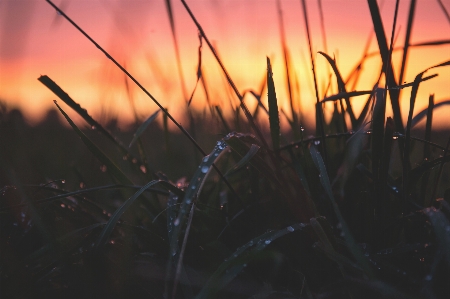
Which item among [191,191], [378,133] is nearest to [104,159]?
[191,191]

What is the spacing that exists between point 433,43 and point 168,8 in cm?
60

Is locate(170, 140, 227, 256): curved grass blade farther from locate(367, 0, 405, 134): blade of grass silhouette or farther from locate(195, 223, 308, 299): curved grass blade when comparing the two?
locate(367, 0, 405, 134): blade of grass silhouette

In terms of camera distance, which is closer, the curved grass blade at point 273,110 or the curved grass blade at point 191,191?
the curved grass blade at point 191,191

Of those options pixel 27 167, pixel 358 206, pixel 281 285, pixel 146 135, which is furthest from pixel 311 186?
pixel 146 135

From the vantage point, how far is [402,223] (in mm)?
852

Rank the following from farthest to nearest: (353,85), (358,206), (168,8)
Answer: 1. (353,85)
2. (168,8)
3. (358,206)

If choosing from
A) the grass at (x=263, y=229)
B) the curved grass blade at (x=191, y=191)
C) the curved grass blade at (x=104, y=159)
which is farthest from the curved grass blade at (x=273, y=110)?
the curved grass blade at (x=104, y=159)

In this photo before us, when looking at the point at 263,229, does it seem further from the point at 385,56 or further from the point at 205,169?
the point at 385,56

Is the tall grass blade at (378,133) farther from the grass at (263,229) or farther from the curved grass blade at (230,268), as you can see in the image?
the curved grass blade at (230,268)

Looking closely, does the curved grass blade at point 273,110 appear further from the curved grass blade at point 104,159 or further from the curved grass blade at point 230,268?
the curved grass blade at point 104,159

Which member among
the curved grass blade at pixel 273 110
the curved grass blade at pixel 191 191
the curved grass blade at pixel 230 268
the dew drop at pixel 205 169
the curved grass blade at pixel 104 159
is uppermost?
the curved grass blade at pixel 273 110

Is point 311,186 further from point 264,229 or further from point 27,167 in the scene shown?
point 27,167

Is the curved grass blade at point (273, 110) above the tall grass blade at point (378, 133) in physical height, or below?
above

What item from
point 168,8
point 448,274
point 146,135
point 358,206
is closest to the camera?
point 448,274
